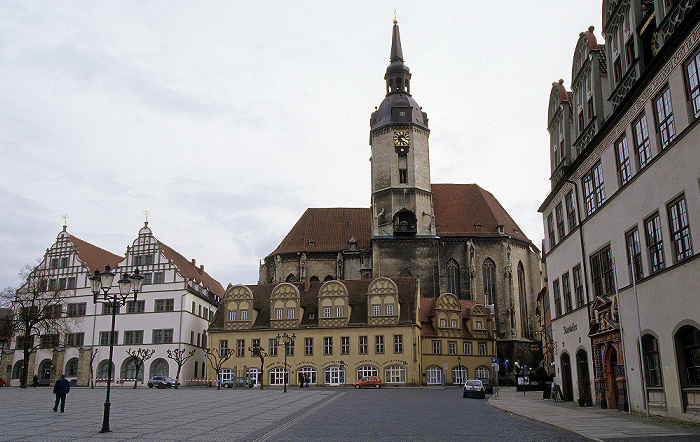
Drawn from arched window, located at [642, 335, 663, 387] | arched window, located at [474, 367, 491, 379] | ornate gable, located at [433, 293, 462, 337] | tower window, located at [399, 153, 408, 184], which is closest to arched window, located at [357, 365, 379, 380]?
ornate gable, located at [433, 293, 462, 337]

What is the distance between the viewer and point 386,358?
5900 centimetres

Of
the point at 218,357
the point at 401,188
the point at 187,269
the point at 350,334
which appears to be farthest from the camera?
the point at 187,269

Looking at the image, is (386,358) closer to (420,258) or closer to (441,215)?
(420,258)

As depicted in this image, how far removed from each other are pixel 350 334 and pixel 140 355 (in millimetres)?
23004

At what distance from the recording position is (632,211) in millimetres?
22938

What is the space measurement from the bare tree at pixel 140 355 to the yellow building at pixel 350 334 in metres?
6.79

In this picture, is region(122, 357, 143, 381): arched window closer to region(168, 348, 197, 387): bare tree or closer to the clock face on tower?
region(168, 348, 197, 387): bare tree

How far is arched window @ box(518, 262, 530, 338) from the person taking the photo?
72938 millimetres

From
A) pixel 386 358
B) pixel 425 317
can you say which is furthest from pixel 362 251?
pixel 386 358

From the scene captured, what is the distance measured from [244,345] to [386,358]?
14.0 meters

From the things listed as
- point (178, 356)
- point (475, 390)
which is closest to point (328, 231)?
point (178, 356)

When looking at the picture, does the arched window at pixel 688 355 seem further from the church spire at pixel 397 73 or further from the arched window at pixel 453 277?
the church spire at pixel 397 73

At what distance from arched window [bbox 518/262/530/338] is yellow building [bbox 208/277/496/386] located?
7.79 meters

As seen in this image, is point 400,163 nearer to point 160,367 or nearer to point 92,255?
point 160,367
